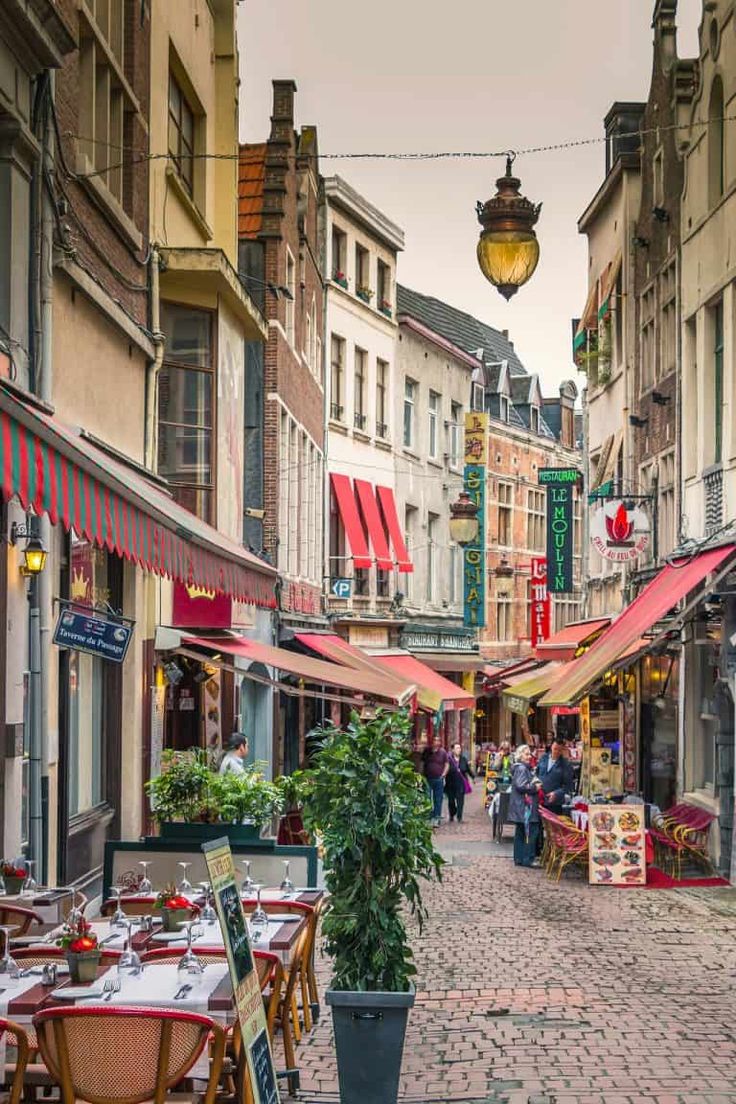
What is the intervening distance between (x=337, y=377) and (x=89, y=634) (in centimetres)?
2492

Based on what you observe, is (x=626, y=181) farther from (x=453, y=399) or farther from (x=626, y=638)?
(x=453, y=399)

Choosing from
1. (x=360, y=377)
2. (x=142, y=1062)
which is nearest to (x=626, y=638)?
(x=142, y=1062)

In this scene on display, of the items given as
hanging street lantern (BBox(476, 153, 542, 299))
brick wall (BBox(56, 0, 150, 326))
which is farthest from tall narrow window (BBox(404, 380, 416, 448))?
hanging street lantern (BBox(476, 153, 542, 299))

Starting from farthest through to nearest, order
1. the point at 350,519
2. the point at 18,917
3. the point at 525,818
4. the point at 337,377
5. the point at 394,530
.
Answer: the point at 394,530 < the point at 337,377 < the point at 350,519 < the point at 525,818 < the point at 18,917

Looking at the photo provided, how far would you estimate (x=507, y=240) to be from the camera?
11.7m

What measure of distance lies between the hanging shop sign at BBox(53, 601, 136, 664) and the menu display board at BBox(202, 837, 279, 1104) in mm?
5465

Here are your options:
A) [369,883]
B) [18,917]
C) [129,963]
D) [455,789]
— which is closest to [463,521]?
[455,789]

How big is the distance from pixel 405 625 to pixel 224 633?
20.7 meters

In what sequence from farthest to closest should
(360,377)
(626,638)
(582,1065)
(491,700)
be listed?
(491,700) → (360,377) → (626,638) → (582,1065)

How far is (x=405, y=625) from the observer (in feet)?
130

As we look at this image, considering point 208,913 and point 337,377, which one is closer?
point 208,913

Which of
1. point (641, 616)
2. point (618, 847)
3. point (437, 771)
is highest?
point (641, 616)

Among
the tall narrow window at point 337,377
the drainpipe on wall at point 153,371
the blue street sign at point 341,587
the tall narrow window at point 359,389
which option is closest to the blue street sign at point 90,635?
the drainpipe on wall at point 153,371

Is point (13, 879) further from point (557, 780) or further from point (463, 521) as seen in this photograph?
point (463, 521)
